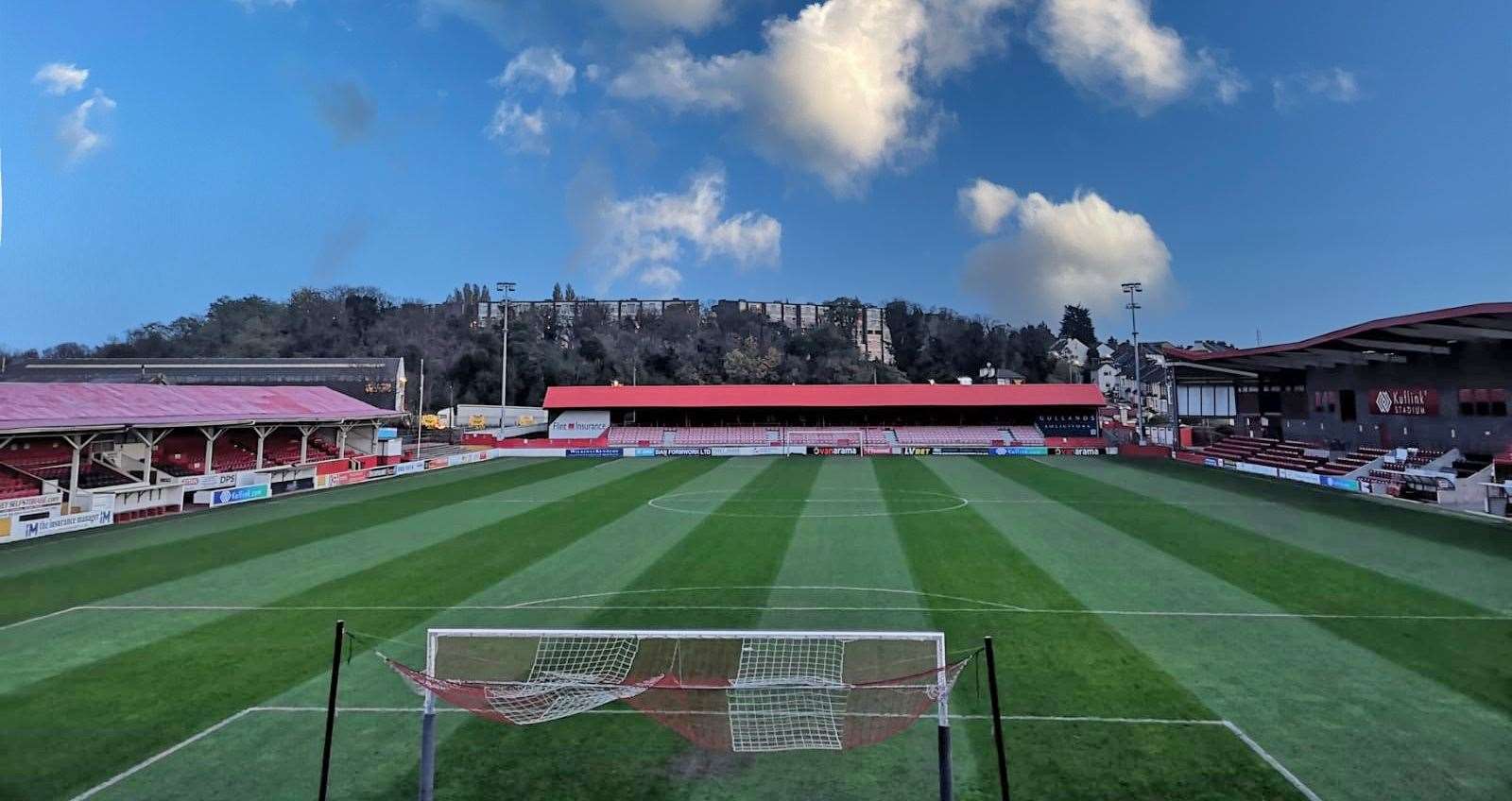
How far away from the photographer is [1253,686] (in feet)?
29.1

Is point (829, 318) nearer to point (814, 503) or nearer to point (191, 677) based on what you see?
point (814, 503)

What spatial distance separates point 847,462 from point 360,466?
90.1 feet

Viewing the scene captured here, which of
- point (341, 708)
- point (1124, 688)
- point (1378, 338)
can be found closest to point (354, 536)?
point (341, 708)

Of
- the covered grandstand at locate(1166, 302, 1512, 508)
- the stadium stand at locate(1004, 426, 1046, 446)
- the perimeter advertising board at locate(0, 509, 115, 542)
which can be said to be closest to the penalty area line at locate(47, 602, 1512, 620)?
the perimeter advertising board at locate(0, 509, 115, 542)

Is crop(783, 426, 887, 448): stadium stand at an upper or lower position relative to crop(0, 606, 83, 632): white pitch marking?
upper

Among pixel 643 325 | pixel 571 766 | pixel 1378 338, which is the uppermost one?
pixel 643 325

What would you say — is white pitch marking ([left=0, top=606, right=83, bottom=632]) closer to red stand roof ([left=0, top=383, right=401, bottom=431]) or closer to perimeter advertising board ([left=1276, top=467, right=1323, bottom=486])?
red stand roof ([left=0, top=383, right=401, bottom=431])

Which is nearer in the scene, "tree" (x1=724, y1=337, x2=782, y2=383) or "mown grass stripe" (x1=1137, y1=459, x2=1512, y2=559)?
"mown grass stripe" (x1=1137, y1=459, x2=1512, y2=559)

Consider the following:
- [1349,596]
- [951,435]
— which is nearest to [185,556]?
[1349,596]

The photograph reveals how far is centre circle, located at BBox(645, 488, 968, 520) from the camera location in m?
23.0

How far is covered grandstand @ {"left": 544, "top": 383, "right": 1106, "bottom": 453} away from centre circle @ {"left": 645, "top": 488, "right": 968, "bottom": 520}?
20985mm

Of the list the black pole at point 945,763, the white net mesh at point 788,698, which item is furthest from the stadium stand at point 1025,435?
the black pole at point 945,763

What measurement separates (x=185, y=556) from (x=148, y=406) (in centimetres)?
1296

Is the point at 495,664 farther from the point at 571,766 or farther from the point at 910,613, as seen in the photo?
the point at 910,613
